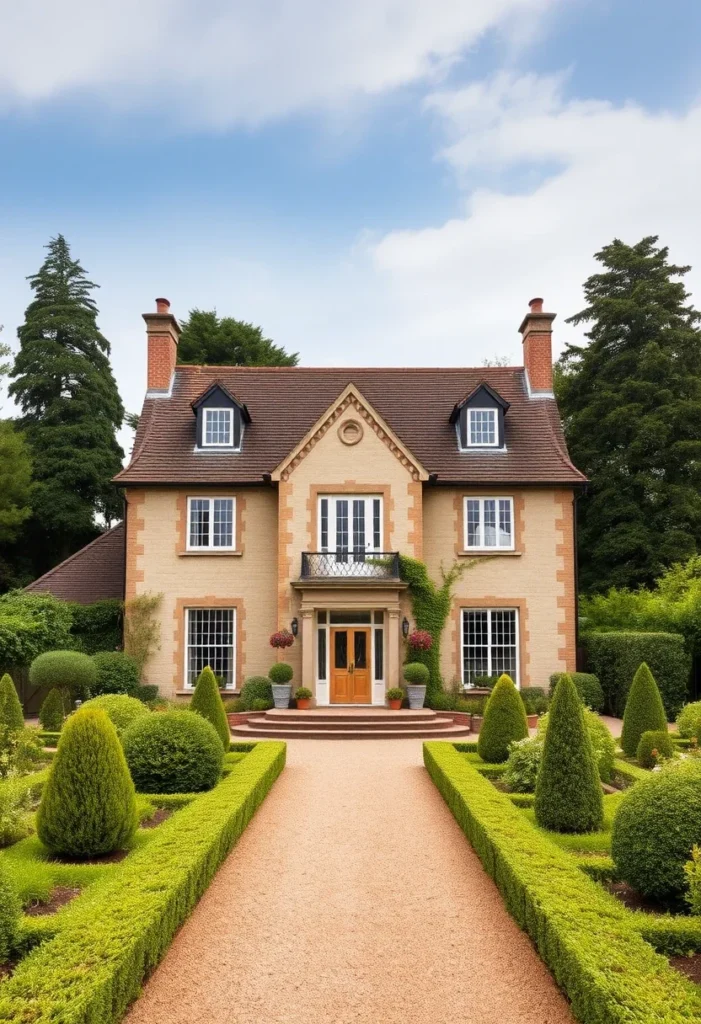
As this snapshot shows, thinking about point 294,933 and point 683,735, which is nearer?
point 294,933

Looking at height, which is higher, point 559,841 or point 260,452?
point 260,452

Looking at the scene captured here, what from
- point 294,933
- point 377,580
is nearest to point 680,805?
point 294,933

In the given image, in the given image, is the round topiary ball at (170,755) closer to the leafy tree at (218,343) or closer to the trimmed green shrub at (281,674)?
the trimmed green shrub at (281,674)

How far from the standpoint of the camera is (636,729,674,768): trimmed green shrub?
49.5ft

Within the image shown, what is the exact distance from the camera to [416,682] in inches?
956

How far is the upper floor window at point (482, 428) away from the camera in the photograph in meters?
28.0

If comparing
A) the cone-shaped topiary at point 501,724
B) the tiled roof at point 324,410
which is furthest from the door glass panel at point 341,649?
the cone-shaped topiary at point 501,724

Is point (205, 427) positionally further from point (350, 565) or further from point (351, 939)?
point (351, 939)

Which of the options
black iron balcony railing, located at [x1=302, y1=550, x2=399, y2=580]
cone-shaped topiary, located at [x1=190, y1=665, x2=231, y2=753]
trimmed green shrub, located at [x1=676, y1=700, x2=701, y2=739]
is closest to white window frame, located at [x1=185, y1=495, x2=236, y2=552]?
black iron balcony railing, located at [x1=302, y1=550, x2=399, y2=580]

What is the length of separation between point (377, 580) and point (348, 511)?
252 cm

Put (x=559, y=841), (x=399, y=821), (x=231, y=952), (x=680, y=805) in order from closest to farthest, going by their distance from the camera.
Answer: (x=231, y=952) → (x=680, y=805) → (x=559, y=841) → (x=399, y=821)

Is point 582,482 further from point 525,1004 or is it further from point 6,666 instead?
point 525,1004

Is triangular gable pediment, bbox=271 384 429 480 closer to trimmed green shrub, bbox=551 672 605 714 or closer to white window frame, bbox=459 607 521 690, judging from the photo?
white window frame, bbox=459 607 521 690

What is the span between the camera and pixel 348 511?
26.1 m
